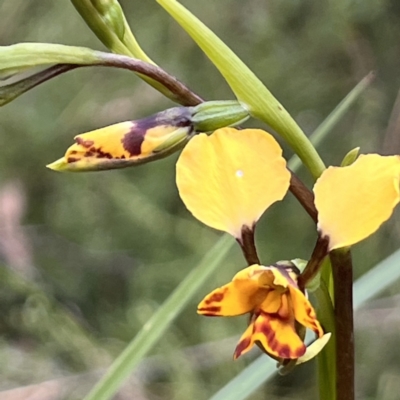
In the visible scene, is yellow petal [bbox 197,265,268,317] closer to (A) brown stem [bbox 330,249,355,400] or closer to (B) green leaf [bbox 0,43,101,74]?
(A) brown stem [bbox 330,249,355,400]

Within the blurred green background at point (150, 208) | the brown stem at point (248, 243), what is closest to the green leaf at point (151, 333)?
the brown stem at point (248, 243)

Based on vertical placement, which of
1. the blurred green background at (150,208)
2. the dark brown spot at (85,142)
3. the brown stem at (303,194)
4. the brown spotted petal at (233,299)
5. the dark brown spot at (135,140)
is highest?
the dark brown spot at (85,142)

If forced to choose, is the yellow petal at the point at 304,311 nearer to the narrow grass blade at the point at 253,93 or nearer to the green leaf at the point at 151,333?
the narrow grass blade at the point at 253,93

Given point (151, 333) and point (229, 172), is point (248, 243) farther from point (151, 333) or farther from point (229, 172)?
point (151, 333)

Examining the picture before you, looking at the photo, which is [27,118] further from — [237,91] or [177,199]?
[237,91]

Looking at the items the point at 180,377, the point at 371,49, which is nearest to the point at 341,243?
the point at 180,377

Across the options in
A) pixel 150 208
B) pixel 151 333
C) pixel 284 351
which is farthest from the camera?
pixel 150 208

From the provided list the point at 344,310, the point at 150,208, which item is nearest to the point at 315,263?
the point at 344,310
